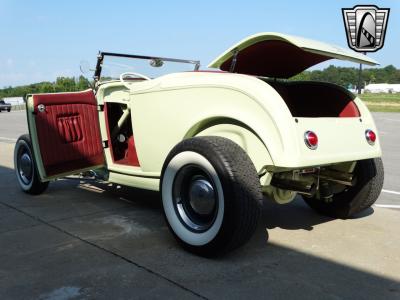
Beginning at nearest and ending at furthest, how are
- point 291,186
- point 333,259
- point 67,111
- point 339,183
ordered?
point 333,259, point 291,186, point 339,183, point 67,111

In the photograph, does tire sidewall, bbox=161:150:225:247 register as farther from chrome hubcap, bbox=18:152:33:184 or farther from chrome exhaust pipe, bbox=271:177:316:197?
chrome hubcap, bbox=18:152:33:184

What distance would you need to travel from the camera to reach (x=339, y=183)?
12.8 feet

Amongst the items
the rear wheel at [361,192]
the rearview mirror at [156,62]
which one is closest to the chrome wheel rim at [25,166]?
the rearview mirror at [156,62]

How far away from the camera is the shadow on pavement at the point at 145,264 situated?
106 inches

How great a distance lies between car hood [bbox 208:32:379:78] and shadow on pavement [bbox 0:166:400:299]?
139cm

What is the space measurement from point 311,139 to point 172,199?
113 centimetres

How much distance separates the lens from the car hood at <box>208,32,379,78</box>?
3.35 meters

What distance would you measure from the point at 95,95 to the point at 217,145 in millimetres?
2137

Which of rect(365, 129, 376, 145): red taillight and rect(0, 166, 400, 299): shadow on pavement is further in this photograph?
rect(365, 129, 376, 145): red taillight

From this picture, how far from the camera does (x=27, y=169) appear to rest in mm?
5285

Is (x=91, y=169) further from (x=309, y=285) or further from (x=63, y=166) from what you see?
(x=309, y=285)

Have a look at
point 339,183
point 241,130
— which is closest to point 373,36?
point 339,183

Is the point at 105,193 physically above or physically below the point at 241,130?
below

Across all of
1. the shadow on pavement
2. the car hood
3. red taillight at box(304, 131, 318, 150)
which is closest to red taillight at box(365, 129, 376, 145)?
the car hood
